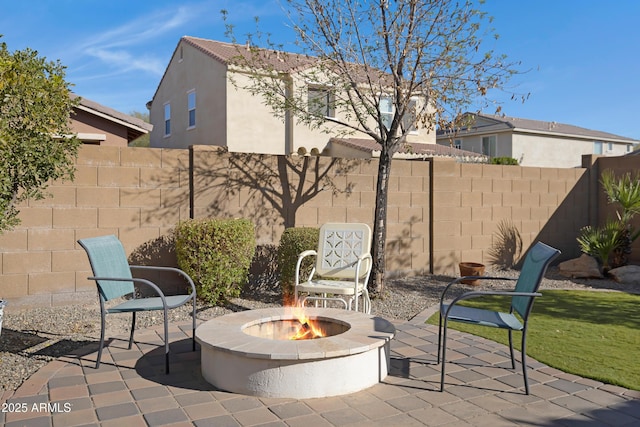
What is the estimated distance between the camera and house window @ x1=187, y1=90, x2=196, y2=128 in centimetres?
1878

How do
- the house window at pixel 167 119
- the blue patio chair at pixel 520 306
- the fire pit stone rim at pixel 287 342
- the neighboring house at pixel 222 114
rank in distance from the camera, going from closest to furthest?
the fire pit stone rim at pixel 287 342 < the blue patio chair at pixel 520 306 < the neighboring house at pixel 222 114 < the house window at pixel 167 119

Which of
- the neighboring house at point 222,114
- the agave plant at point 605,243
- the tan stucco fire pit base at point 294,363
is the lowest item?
the tan stucco fire pit base at point 294,363

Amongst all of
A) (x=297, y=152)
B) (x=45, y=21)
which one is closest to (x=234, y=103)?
(x=297, y=152)

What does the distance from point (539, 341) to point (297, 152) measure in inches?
514

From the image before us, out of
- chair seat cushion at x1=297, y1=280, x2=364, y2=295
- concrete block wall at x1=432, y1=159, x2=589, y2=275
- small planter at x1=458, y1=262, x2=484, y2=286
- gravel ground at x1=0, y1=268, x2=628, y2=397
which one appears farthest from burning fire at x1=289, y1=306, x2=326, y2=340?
concrete block wall at x1=432, y1=159, x2=589, y2=275

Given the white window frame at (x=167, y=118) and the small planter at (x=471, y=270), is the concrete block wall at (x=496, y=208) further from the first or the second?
the white window frame at (x=167, y=118)

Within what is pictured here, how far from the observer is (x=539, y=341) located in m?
5.13

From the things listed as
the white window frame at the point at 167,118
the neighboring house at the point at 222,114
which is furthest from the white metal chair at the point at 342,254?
the white window frame at the point at 167,118

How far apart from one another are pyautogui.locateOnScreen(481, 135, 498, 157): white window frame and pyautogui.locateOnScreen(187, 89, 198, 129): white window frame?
57.0ft

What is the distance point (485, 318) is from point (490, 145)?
27.0 meters

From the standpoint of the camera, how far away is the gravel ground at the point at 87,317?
456 centimetres

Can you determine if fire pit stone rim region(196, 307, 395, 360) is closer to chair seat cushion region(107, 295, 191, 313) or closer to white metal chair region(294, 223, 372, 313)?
chair seat cushion region(107, 295, 191, 313)

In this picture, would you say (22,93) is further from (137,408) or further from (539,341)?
(539,341)

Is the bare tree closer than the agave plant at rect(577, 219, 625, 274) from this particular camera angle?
Yes
